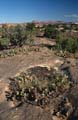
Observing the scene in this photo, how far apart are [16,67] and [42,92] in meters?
4.27

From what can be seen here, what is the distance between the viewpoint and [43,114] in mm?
7902

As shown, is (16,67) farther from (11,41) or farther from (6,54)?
(11,41)

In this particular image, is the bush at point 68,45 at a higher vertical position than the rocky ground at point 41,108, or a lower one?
higher

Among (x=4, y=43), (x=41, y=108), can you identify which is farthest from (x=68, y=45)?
(x=41, y=108)

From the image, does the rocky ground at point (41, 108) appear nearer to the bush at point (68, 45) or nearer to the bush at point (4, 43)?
the bush at point (68, 45)

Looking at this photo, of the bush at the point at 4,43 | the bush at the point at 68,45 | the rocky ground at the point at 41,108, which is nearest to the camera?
the rocky ground at the point at 41,108

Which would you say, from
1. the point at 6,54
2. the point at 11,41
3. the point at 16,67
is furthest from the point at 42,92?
the point at 11,41

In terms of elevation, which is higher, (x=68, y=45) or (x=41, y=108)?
(x=68, y=45)

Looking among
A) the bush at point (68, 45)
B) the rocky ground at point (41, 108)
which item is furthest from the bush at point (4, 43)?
the rocky ground at point (41, 108)

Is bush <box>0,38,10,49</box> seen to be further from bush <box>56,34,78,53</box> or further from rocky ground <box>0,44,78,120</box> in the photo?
rocky ground <box>0,44,78,120</box>

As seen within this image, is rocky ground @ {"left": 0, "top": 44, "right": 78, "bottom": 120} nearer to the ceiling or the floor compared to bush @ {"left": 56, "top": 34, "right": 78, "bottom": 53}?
nearer to the floor

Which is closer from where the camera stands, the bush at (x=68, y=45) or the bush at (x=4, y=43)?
the bush at (x=68, y=45)

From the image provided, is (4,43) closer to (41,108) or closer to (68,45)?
(68,45)

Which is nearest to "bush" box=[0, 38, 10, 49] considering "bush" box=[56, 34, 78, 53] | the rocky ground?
"bush" box=[56, 34, 78, 53]
